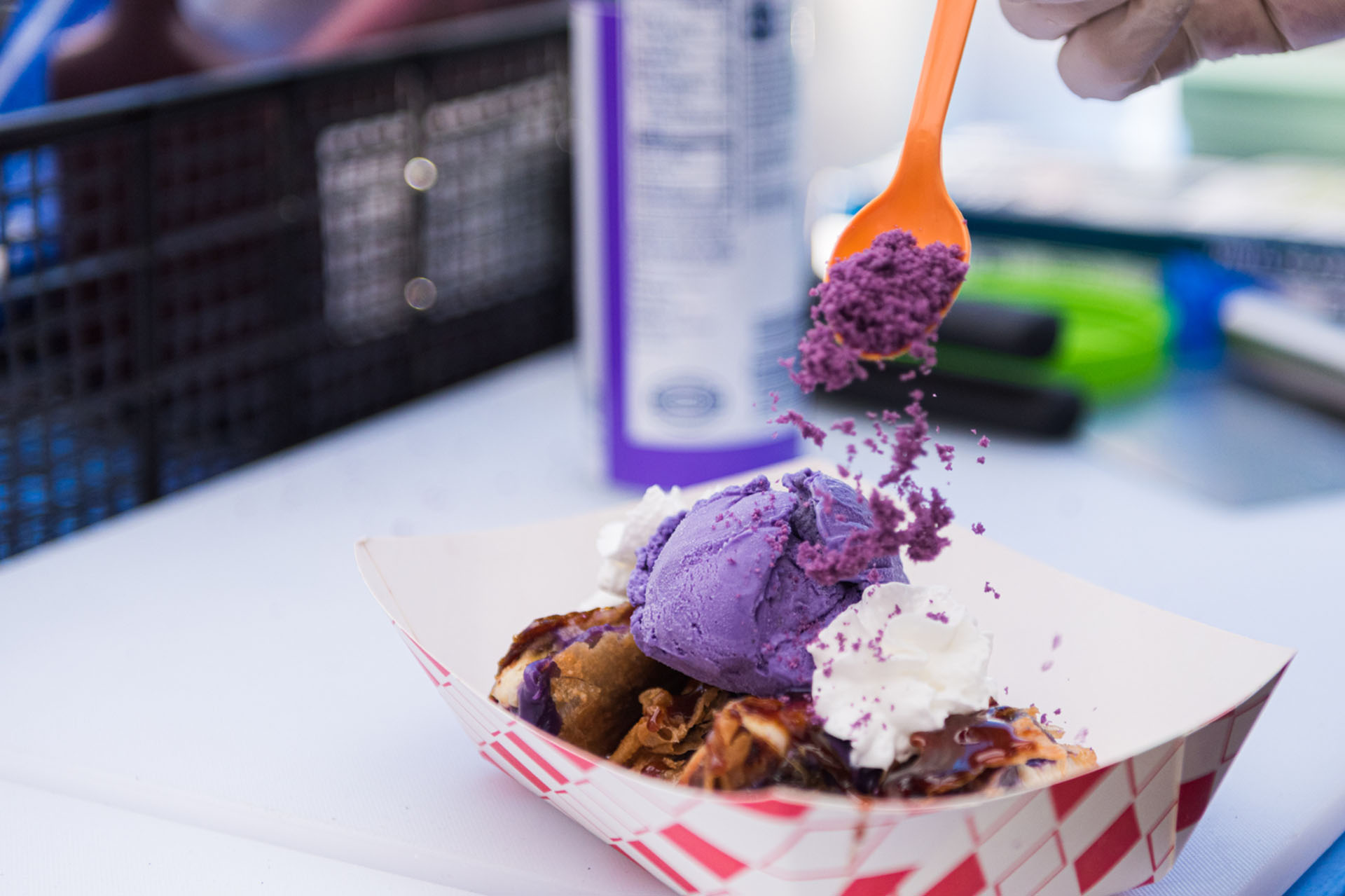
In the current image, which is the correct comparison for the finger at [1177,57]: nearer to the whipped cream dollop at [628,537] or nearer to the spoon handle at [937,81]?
the spoon handle at [937,81]

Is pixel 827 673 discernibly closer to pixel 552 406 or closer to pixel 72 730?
pixel 72 730

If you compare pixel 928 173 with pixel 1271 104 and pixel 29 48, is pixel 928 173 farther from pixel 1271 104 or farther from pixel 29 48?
pixel 1271 104

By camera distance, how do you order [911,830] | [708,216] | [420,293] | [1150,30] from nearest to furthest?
[911,830], [1150,30], [708,216], [420,293]

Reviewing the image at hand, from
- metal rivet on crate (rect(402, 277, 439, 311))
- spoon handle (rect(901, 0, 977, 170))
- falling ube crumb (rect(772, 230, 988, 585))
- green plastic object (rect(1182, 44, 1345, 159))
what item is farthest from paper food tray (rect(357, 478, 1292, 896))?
green plastic object (rect(1182, 44, 1345, 159))

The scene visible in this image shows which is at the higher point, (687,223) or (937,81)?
(937,81)

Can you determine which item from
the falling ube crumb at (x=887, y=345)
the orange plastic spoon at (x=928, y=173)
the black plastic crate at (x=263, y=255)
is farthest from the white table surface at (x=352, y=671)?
the orange plastic spoon at (x=928, y=173)

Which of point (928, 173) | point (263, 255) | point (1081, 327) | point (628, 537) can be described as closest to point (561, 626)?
point (628, 537)

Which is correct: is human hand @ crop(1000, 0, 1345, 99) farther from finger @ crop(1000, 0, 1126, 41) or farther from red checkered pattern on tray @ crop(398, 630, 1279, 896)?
red checkered pattern on tray @ crop(398, 630, 1279, 896)
